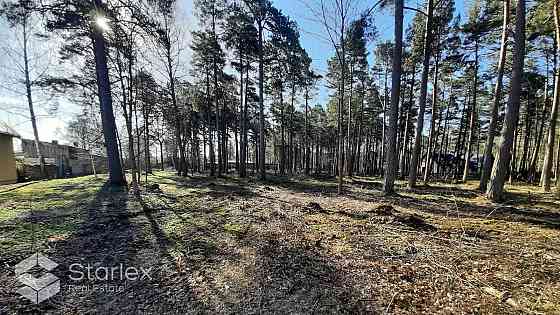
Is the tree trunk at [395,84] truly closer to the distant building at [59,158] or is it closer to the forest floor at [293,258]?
the forest floor at [293,258]

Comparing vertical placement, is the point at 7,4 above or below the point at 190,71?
below

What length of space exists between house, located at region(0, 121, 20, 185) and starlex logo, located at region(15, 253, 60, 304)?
16.1m

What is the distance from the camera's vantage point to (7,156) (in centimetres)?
1393

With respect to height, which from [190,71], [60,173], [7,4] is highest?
[190,71]

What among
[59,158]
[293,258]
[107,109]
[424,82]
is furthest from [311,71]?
[59,158]

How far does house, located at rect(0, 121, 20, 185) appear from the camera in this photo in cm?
1362

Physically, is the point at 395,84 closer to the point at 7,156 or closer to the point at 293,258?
the point at 293,258

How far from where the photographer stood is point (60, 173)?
21.1 m

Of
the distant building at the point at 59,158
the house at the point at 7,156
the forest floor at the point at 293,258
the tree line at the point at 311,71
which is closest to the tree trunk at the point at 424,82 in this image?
the tree line at the point at 311,71

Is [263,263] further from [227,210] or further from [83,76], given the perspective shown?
[83,76]

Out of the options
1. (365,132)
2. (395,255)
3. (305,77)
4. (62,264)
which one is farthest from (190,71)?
(365,132)

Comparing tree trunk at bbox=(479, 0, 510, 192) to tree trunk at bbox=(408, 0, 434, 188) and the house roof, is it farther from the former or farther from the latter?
the house roof

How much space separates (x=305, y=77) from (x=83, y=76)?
15008 mm

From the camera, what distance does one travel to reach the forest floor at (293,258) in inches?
95.7
